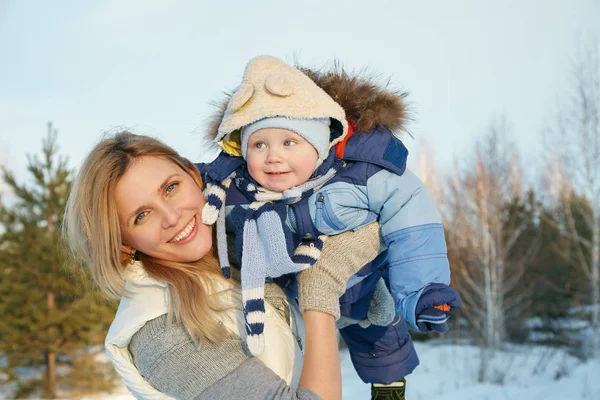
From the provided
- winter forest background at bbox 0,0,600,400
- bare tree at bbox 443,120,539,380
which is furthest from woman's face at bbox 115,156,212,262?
bare tree at bbox 443,120,539,380

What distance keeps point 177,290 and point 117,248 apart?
287mm

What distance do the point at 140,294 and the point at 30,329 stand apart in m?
10.0

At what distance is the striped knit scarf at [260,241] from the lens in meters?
1.85

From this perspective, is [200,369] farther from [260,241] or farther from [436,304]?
[436,304]

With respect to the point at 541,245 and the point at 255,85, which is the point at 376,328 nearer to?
the point at 255,85

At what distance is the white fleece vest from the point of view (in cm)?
187

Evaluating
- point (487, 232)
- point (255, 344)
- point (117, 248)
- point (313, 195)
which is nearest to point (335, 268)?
point (313, 195)

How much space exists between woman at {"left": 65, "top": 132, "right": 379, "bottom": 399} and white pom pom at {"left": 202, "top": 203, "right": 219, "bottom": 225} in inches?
1.3

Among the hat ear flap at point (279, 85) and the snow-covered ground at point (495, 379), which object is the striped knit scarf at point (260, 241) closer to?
the hat ear flap at point (279, 85)

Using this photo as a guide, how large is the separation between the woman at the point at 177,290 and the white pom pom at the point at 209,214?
0.03 meters

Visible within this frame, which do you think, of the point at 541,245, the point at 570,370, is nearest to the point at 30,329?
the point at 570,370

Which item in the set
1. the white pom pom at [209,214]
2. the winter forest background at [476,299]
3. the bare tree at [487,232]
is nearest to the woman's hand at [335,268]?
the white pom pom at [209,214]

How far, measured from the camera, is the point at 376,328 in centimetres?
257

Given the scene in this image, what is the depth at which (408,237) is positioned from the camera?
1.99m
